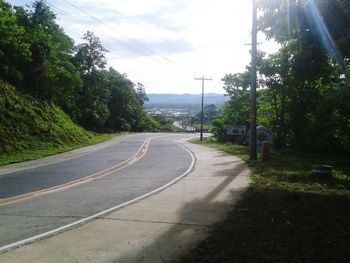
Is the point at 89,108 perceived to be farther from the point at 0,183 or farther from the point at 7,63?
the point at 0,183

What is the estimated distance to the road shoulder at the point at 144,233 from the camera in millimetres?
6668

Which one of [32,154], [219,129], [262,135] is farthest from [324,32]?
[219,129]

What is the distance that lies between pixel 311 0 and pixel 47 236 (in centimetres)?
878

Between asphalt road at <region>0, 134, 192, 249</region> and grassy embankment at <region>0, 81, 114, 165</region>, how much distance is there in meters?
7.42

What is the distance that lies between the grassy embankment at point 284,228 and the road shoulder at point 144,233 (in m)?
0.36

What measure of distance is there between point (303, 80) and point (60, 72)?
117 ft

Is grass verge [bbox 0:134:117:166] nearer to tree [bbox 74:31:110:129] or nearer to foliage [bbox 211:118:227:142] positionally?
foliage [bbox 211:118:227:142]

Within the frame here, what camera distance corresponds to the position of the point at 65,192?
13.0 meters

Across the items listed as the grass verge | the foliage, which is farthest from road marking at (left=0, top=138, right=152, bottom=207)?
the foliage

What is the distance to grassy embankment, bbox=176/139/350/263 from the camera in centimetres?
660

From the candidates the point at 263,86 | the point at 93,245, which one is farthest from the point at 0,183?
the point at 263,86

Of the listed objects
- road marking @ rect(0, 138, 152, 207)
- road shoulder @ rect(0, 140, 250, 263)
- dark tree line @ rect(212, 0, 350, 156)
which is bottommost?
road marking @ rect(0, 138, 152, 207)

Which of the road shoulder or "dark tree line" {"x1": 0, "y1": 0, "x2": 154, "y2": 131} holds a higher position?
"dark tree line" {"x1": 0, "y1": 0, "x2": 154, "y2": 131}

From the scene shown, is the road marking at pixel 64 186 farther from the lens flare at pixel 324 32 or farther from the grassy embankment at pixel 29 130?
the lens flare at pixel 324 32
